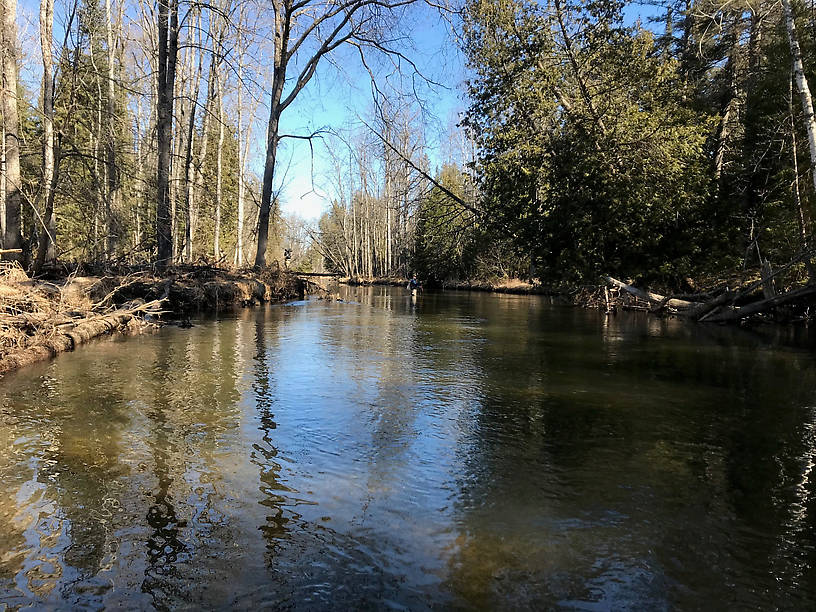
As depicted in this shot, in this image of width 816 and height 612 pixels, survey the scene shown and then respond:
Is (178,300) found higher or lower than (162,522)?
higher

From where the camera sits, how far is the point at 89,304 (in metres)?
10.5

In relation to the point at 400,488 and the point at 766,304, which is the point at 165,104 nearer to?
the point at 400,488

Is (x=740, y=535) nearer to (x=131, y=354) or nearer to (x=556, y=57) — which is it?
(x=131, y=354)

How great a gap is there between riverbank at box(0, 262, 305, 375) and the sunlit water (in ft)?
2.20

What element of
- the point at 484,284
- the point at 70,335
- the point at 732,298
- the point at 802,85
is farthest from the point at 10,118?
the point at 484,284

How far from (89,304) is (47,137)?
15.5ft

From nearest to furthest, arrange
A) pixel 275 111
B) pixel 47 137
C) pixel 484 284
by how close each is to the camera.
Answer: pixel 47 137 < pixel 275 111 < pixel 484 284

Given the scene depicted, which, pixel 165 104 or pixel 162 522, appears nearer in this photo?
pixel 162 522

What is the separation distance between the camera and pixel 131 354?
350 inches

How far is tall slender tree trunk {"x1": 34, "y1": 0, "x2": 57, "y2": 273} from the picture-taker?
1064 centimetres

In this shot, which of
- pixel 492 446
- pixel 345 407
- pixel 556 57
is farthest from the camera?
pixel 556 57

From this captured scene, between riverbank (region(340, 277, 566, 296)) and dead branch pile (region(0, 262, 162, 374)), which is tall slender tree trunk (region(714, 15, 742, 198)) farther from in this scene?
dead branch pile (region(0, 262, 162, 374))

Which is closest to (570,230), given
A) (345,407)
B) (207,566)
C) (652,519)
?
(345,407)

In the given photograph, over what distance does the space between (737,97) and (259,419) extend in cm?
2332
